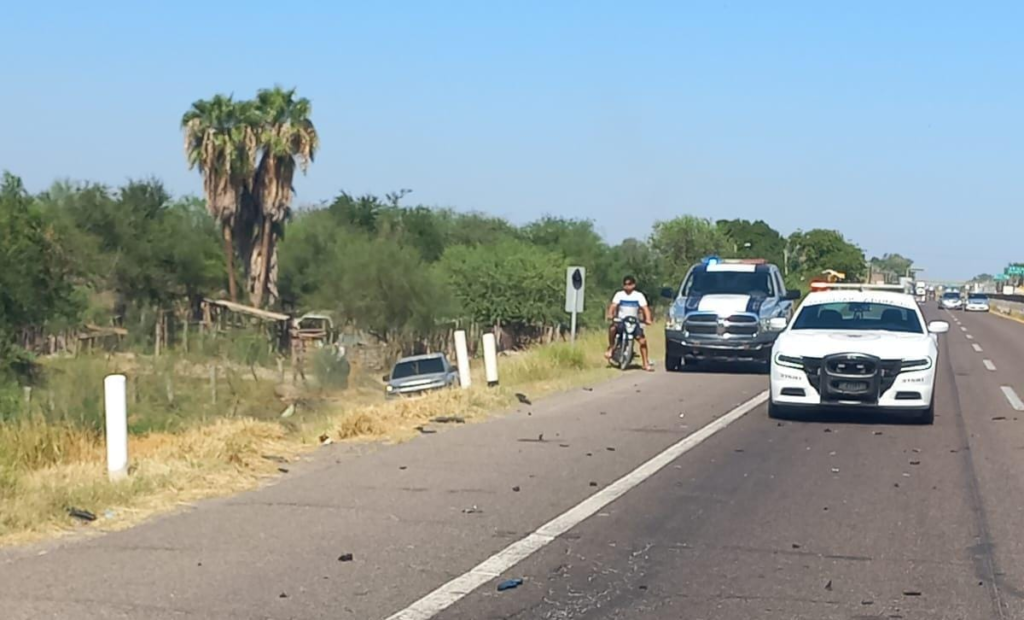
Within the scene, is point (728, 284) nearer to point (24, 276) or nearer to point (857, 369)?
point (857, 369)

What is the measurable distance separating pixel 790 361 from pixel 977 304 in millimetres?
76610

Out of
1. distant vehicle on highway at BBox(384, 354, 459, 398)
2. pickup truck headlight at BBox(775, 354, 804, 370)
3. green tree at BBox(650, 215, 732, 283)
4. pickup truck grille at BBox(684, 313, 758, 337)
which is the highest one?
green tree at BBox(650, 215, 732, 283)

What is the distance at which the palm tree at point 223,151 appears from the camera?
48.6m

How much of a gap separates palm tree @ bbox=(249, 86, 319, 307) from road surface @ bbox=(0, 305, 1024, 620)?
36.4m

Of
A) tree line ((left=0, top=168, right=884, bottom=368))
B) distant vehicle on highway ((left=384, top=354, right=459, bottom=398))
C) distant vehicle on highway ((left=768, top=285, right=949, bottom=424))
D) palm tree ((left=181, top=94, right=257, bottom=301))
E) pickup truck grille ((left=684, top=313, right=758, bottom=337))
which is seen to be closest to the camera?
distant vehicle on highway ((left=768, top=285, right=949, bottom=424))

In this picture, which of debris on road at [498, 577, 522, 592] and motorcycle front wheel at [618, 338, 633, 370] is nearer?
debris on road at [498, 577, 522, 592]

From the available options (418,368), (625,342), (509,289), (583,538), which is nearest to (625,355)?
(625,342)

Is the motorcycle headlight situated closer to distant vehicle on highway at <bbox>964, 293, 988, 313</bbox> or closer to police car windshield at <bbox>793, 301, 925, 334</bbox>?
police car windshield at <bbox>793, 301, 925, 334</bbox>

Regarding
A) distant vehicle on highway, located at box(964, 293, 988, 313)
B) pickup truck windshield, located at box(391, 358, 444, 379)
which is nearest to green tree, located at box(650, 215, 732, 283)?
distant vehicle on highway, located at box(964, 293, 988, 313)

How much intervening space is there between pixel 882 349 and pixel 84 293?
30482 mm

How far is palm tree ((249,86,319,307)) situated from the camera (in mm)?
48969

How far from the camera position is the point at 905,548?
27.6 feet

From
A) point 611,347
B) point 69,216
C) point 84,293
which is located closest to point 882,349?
point 611,347

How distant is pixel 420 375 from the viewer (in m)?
30.7
